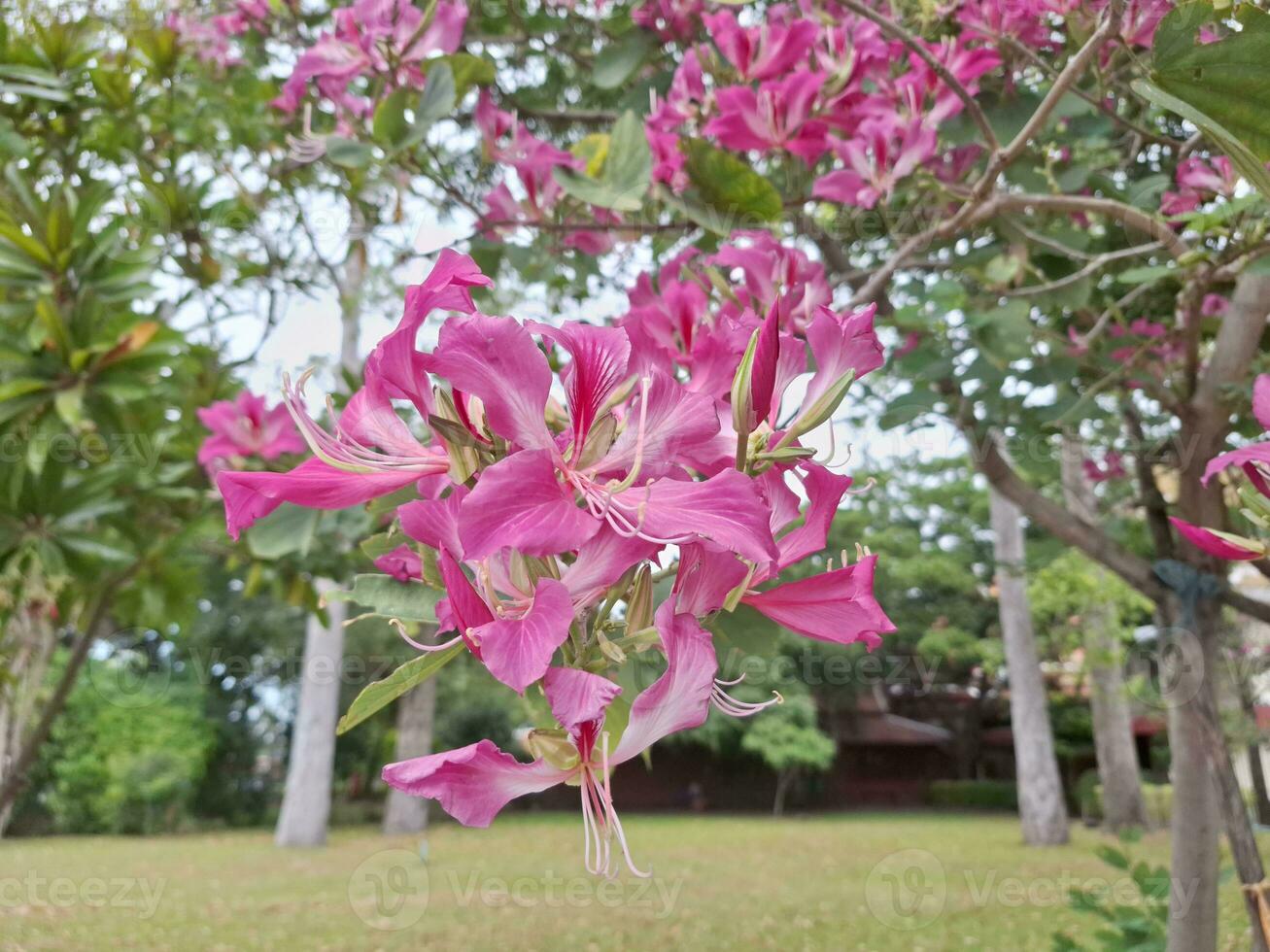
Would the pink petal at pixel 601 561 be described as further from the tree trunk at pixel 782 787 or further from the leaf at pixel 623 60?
the tree trunk at pixel 782 787

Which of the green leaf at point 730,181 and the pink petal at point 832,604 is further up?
the green leaf at point 730,181

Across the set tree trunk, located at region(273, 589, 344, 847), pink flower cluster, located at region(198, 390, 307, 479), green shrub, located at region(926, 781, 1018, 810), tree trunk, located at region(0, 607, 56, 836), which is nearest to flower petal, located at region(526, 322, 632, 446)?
pink flower cluster, located at region(198, 390, 307, 479)

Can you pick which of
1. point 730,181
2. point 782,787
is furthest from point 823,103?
point 782,787

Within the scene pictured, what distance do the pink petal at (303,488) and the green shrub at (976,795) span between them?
59.3 ft

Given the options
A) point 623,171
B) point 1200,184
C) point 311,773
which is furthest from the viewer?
point 311,773

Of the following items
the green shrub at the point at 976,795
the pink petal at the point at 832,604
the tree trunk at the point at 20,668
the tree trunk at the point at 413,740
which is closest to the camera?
the pink petal at the point at 832,604

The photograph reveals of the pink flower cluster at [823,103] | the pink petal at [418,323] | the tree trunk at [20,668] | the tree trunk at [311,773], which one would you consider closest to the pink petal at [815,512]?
the pink petal at [418,323]

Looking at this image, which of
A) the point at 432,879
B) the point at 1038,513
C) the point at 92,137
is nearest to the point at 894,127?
the point at 1038,513

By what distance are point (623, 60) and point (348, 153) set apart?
79 centimetres

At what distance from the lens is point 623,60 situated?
199 centimetres

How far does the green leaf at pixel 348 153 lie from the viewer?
1410 mm

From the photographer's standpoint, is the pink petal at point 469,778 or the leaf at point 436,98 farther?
the leaf at point 436,98

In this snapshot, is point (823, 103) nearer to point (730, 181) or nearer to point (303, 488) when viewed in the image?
point (730, 181)

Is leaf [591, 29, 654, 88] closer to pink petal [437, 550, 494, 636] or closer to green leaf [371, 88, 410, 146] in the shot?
green leaf [371, 88, 410, 146]
